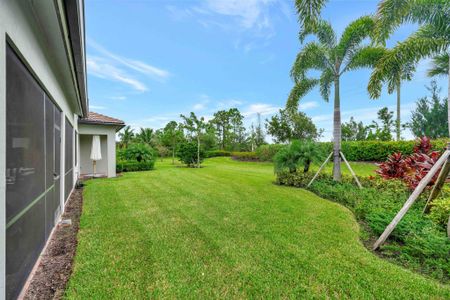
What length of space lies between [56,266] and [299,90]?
10.5 metres

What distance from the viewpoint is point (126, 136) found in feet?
106

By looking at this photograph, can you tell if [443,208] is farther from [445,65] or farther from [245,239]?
[445,65]

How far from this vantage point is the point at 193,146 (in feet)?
68.3

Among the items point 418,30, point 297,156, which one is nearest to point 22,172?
point 297,156

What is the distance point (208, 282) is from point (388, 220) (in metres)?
3.80

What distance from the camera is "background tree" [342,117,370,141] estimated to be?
3631 centimetres

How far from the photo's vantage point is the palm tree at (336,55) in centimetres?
836

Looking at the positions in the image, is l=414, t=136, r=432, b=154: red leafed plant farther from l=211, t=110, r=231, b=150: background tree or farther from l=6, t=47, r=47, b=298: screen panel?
l=211, t=110, r=231, b=150: background tree

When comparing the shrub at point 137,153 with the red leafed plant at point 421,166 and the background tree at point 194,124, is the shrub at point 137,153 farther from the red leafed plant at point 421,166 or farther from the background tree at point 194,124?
the red leafed plant at point 421,166

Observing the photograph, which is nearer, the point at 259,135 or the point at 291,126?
the point at 291,126

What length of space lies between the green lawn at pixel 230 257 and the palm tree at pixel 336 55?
5.10 metres

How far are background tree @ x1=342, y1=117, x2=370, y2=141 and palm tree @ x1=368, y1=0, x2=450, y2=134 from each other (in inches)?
1279

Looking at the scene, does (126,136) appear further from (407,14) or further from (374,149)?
(407,14)

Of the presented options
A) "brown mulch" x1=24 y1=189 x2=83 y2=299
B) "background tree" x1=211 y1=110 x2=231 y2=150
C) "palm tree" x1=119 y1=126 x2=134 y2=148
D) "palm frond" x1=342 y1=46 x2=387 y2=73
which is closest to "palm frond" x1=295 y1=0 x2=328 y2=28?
"palm frond" x1=342 y1=46 x2=387 y2=73
